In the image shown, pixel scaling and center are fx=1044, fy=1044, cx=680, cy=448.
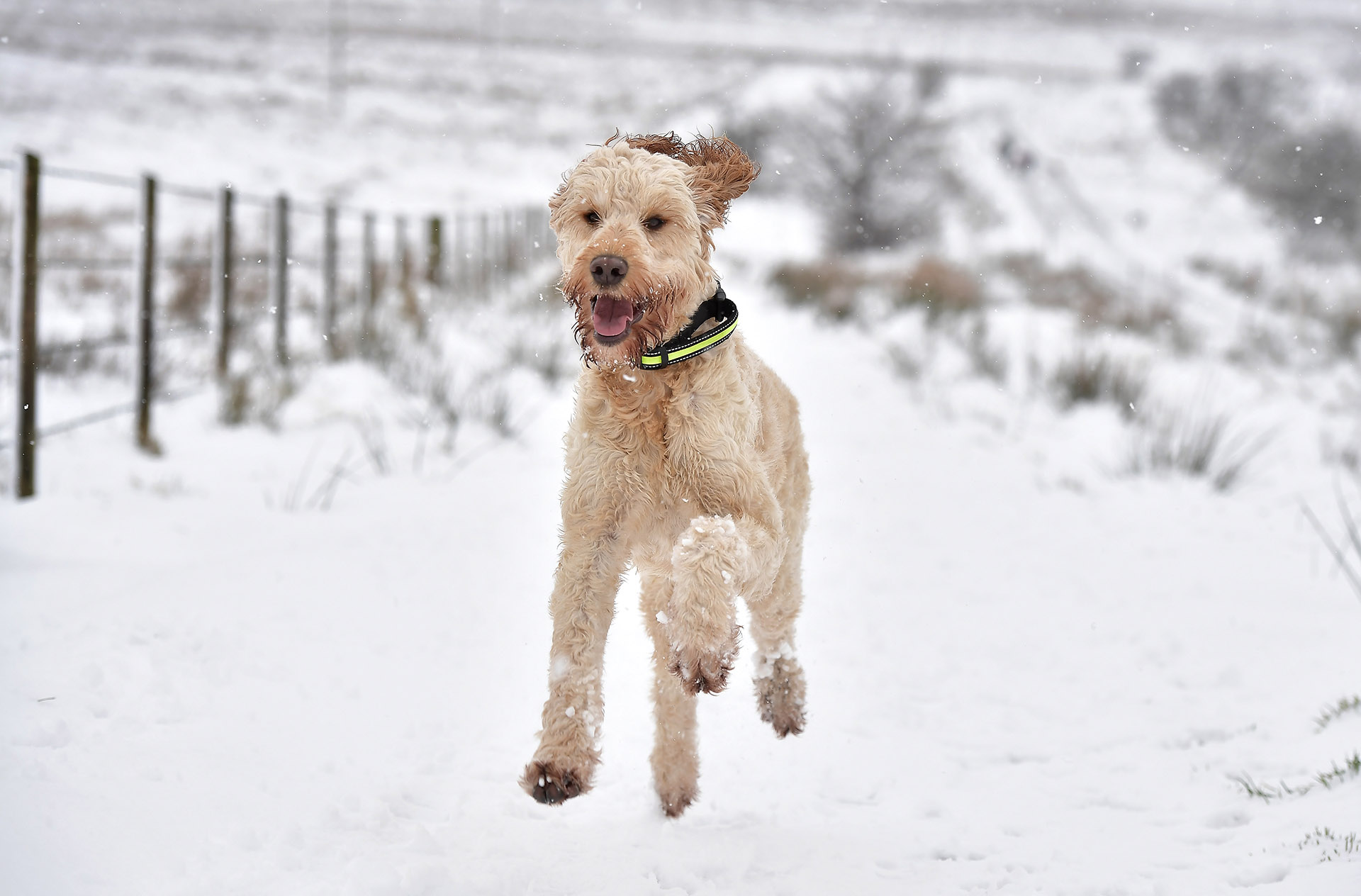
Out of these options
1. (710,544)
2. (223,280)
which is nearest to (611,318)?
(710,544)

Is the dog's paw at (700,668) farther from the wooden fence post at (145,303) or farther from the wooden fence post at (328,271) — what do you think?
the wooden fence post at (328,271)

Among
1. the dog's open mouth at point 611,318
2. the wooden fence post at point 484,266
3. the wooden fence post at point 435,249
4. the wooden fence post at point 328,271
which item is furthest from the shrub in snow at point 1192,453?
the wooden fence post at point 484,266

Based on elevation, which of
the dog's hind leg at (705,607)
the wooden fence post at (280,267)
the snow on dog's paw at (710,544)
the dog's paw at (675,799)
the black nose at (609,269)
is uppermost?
the wooden fence post at (280,267)

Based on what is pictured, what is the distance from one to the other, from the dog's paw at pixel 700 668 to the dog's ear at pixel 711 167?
44.4 inches

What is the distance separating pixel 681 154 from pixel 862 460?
5837 millimetres

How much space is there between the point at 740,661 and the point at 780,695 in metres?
1.06

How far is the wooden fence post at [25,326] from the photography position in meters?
5.63

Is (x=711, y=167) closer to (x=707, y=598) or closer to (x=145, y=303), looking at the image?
(x=707, y=598)

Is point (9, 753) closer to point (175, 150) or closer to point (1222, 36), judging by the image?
point (175, 150)

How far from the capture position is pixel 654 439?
2662 mm

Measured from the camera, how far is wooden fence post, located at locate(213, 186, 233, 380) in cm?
866

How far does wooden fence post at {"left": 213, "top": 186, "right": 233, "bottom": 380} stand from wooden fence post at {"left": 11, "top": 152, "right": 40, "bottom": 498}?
2.91m

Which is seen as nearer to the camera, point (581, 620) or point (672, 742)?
point (581, 620)

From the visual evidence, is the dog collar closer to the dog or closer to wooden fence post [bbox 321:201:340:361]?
the dog
